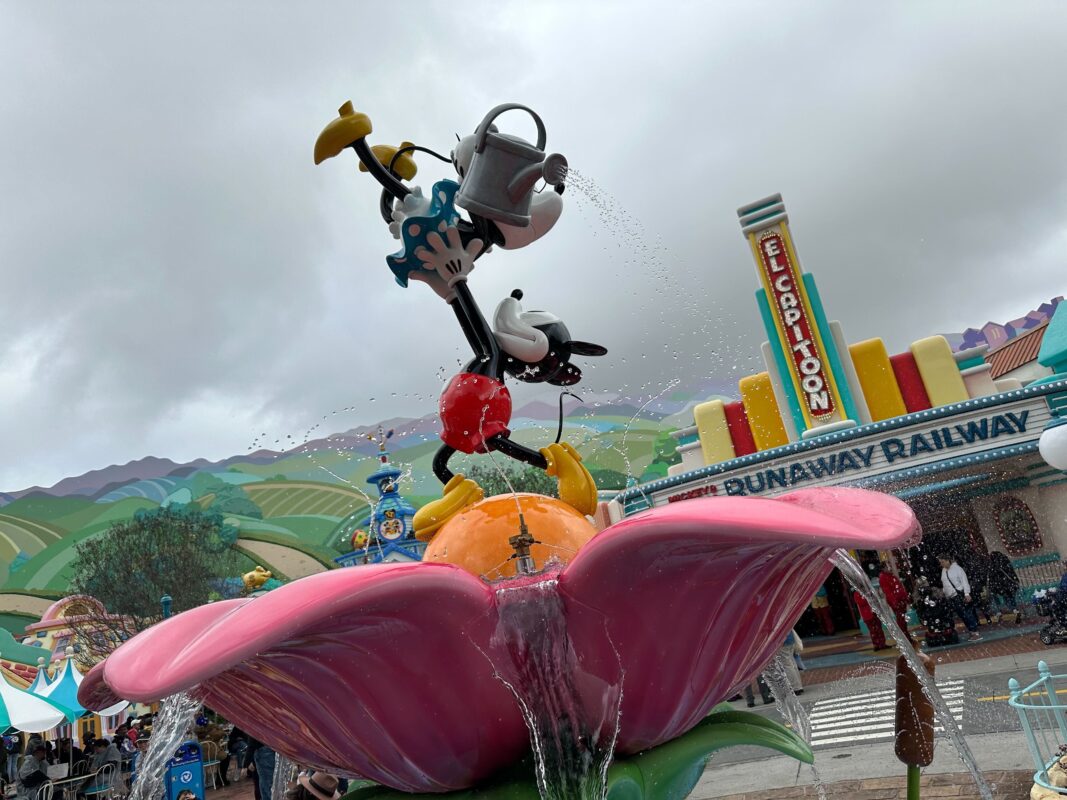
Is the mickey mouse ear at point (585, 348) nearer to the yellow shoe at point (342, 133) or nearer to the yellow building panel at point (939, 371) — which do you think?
the yellow shoe at point (342, 133)

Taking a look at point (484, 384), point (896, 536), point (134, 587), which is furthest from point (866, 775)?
point (134, 587)

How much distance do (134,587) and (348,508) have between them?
2779 centimetres

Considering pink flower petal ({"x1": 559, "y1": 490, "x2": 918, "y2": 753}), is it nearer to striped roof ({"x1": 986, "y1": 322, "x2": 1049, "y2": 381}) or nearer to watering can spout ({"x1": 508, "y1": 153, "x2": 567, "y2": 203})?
watering can spout ({"x1": 508, "y1": 153, "x2": 567, "y2": 203})

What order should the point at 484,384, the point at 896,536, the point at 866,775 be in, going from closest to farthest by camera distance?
the point at 896,536, the point at 484,384, the point at 866,775

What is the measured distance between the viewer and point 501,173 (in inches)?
141

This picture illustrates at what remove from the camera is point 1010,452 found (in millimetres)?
11547

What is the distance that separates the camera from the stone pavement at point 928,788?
452 cm

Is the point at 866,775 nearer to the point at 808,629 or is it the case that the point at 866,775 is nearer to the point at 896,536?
the point at 896,536

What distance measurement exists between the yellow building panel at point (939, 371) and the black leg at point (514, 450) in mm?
12203

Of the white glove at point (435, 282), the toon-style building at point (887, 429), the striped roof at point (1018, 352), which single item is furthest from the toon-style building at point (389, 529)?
the striped roof at point (1018, 352)

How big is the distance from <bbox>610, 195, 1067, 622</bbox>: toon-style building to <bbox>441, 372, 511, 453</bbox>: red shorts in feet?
28.1

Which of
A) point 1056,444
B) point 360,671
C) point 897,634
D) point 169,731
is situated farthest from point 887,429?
point 169,731

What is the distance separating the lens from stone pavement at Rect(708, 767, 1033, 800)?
4.52m

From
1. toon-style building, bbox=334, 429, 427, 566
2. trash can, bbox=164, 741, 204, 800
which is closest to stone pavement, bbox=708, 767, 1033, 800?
trash can, bbox=164, 741, 204, 800
